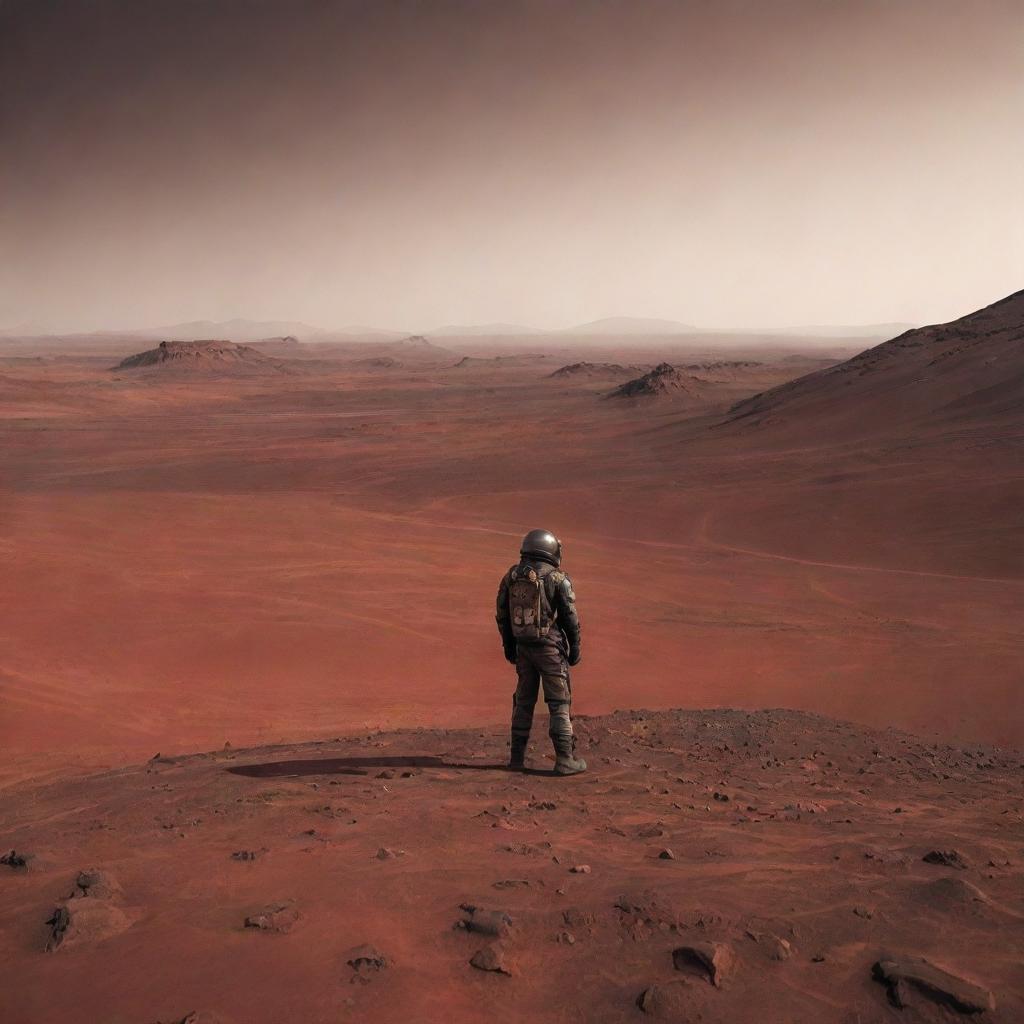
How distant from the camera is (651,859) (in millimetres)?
4016

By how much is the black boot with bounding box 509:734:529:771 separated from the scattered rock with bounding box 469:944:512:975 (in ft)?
9.79

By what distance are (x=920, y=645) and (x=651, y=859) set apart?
7.88 metres

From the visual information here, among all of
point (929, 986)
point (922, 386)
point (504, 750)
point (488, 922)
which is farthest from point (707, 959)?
point (922, 386)

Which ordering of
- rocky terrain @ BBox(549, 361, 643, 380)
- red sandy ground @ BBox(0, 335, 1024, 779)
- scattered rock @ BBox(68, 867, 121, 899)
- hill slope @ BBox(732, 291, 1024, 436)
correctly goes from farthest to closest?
rocky terrain @ BBox(549, 361, 643, 380) → hill slope @ BBox(732, 291, 1024, 436) → red sandy ground @ BBox(0, 335, 1024, 779) → scattered rock @ BBox(68, 867, 121, 899)

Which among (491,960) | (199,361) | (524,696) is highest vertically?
(199,361)

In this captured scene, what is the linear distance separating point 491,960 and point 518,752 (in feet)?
10.2

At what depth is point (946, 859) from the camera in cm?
386

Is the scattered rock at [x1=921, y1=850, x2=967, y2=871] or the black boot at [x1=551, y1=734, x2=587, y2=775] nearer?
the scattered rock at [x1=921, y1=850, x2=967, y2=871]

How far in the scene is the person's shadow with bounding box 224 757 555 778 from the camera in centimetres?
592

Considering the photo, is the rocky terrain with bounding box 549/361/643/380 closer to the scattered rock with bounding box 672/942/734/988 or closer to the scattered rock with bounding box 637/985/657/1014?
the scattered rock with bounding box 672/942/734/988

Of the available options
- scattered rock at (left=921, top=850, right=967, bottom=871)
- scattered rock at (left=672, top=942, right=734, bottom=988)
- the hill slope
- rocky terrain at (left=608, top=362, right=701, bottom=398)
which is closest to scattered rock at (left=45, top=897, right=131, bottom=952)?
scattered rock at (left=672, top=942, right=734, bottom=988)

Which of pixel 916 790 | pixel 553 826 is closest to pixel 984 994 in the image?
pixel 553 826

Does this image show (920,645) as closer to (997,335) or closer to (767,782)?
(767,782)

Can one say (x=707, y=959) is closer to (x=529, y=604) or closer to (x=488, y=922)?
(x=488, y=922)
